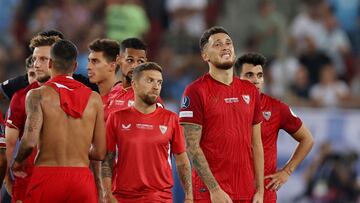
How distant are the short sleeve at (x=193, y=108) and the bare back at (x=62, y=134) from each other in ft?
2.86

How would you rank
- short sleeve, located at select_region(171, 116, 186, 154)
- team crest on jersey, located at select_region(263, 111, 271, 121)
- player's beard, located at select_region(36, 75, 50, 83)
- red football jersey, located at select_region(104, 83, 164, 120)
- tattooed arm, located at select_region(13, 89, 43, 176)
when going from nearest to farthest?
tattooed arm, located at select_region(13, 89, 43, 176)
short sleeve, located at select_region(171, 116, 186, 154)
player's beard, located at select_region(36, 75, 50, 83)
red football jersey, located at select_region(104, 83, 164, 120)
team crest on jersey, located at select_region(263, 111, 271, 121)

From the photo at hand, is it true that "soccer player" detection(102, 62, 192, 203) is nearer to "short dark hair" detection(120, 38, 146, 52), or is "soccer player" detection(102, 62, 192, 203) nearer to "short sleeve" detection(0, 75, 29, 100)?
"short dark hair" detection(120, 38, 146, 52)

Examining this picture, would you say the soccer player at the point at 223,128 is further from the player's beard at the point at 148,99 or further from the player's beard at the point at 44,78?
the player's beard at the point at 44,78

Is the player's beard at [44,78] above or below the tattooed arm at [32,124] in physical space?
above

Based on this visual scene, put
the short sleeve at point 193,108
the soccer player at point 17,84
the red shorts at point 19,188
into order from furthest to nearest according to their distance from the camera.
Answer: the soccer player at point 17,84, the red shorts at point 19,188, the short sleeve at point 193,108

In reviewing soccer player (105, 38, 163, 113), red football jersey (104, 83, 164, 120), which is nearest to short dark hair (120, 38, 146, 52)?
soccer player (105, 38, 163, 113)

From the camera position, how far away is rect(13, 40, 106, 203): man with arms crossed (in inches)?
381

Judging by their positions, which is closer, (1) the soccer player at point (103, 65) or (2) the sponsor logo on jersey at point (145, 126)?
(2) the sponsor logo on jersey at point (145, 126)

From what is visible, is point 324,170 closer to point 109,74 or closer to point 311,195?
point 311,195

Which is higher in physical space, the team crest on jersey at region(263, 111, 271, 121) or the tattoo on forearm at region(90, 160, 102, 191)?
the team crest on jersey at region(263, 111, 271, 121)

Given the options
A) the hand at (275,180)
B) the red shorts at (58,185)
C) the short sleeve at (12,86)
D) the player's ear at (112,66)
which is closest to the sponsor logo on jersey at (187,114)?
the red shorts at (58,185)

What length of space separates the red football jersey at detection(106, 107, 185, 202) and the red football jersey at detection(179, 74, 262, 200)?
288 millimetres

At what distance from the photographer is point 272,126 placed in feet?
37.2

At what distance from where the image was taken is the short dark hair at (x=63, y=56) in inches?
389
